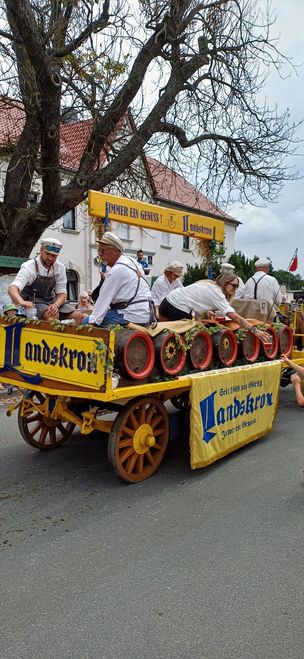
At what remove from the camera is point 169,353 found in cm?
411

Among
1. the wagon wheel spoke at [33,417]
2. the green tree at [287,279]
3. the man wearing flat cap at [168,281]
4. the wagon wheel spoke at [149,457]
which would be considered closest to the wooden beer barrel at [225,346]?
the wagon wheel spoke at [149,457]

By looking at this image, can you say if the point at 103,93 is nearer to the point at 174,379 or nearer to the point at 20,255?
the point at 20,255

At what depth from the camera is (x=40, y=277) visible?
4.73m

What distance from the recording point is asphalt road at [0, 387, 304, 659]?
220cm

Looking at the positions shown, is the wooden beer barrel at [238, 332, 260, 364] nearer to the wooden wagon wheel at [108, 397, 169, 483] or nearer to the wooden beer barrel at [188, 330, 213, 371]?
the wooden beer barrel at [188, 330, 213, 371]

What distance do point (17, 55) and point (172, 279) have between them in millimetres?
4727

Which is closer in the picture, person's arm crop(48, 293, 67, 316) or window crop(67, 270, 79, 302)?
person's arm crop(48, 293, 67, 316)

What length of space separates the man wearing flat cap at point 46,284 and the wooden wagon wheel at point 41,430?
81cm

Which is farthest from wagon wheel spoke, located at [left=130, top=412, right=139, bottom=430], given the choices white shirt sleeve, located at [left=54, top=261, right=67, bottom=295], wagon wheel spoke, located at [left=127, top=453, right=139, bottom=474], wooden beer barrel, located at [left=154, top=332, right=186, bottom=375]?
white shirt sleeve, located at [left=54, top=261, right=67, bottom=295]

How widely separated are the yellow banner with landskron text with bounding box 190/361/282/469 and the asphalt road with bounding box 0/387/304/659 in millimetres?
214

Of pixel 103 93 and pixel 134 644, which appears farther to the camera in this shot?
pixel 103 93

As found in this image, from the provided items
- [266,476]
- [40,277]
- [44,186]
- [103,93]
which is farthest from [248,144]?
[266,476]

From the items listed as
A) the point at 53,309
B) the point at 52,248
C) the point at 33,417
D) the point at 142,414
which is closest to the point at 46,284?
the point at 53,309

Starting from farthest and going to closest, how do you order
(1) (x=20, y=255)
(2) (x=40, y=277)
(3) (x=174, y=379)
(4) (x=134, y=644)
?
1. (1) (x=20, y=255)
2. (2) (x=40, y=277)
3. (3) (x=174, y=379)
4. (4) (x=134, y=644)
